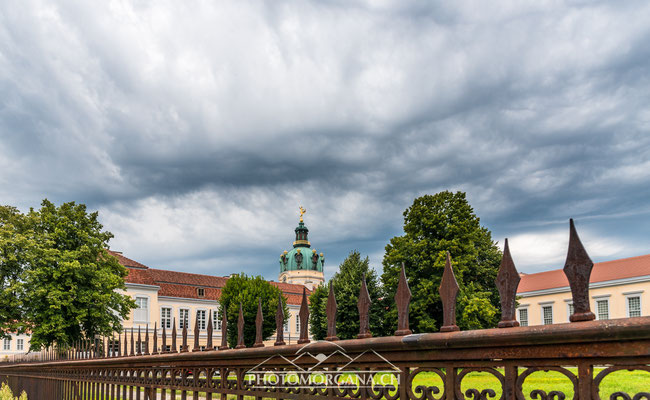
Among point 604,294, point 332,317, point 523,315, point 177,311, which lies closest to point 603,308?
point 604,294

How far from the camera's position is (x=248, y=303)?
151ft

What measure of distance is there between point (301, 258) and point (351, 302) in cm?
7161

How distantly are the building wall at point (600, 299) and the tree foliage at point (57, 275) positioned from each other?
31.0 meters

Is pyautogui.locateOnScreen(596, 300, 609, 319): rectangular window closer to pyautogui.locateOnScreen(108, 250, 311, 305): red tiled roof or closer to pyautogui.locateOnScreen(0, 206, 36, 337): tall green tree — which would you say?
pyautogui.locateOnScreen(108, 250, 311, 305): red tiled roof

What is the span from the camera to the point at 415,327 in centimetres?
2888

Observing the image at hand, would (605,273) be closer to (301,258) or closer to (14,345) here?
(14,345)

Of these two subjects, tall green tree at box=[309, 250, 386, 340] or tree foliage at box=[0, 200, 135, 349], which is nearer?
tree foliage at box=[0, 200, 135, 349]

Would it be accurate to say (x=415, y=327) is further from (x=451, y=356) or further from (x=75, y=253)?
(x=451, y=356)

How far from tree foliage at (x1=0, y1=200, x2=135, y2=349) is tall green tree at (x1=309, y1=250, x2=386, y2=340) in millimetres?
13108

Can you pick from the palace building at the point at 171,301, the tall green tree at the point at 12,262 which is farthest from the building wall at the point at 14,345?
the tall green tree at the point at 12,262

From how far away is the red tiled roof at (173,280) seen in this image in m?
50.2

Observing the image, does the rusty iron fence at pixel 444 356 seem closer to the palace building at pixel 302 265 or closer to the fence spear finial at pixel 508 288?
the fence spear finial at pixel 508 288

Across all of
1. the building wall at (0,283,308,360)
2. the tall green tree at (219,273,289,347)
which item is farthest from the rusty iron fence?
the building wall at (0,283,308,360)

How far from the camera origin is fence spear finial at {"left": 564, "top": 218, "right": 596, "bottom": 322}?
1.79m
